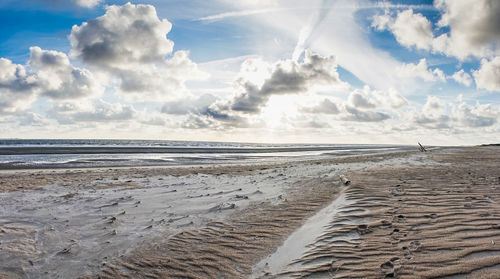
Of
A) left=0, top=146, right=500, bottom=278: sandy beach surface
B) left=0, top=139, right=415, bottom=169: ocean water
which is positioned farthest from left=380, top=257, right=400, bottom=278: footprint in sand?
left=0, top=139, right=415, bottom=169: ocean water

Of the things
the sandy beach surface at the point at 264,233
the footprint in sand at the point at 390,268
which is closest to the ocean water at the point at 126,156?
the sandy beach surface at the point at 264,233

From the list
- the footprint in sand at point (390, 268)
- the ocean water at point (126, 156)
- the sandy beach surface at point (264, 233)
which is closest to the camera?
the footprint in sand at point (390, 268)

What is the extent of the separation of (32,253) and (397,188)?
376 inches

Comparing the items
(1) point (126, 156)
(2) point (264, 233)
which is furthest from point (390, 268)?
(1) point (126, 156)

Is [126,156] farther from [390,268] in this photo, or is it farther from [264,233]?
[390,268]

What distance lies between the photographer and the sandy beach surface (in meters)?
3.75

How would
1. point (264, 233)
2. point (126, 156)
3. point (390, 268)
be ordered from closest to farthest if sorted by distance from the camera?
point (390, 268) → point (264, 233) → point (126, 156)

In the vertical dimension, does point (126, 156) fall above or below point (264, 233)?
above

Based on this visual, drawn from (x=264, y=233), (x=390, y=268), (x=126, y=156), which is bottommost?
(x=264, y=233)

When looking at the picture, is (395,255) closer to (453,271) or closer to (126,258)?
(453,271)

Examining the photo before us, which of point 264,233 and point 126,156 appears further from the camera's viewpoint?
point 126,156

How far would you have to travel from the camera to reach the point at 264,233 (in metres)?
5.47

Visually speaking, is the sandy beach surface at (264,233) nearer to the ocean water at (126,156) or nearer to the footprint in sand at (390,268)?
the footprint in sand at (390,268)

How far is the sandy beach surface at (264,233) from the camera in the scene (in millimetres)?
3750
